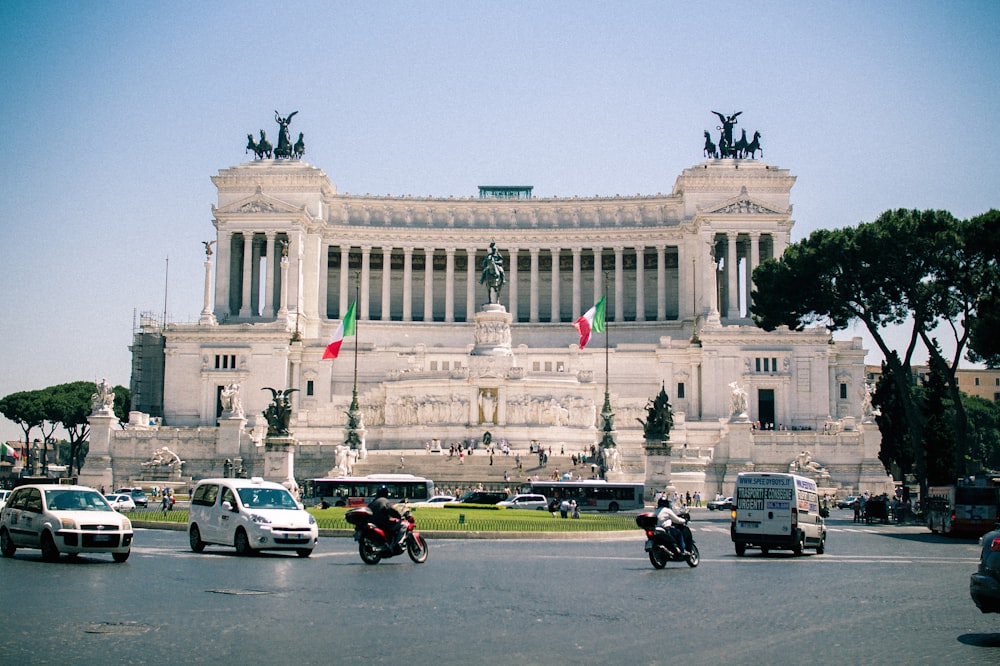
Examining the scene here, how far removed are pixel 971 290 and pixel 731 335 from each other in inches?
1559

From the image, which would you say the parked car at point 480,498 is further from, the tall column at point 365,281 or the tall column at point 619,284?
the tall column at point 365,281

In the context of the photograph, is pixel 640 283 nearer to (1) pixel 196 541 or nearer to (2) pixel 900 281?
(2) pixel 900 281

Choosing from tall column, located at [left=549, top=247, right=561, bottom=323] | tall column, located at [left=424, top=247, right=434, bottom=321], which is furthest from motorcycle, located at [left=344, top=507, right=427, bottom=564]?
tall column, located at [left=549, top=247, right=561, bottom=323]

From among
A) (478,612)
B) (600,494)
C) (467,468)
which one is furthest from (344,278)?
(478,612)

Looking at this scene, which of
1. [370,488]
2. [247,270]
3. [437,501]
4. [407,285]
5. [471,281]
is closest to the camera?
[437,501]

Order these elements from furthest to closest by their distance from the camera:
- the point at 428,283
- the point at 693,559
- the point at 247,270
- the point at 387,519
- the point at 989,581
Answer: the point at 428,283
the point at 247,270
the point at 693,559
the point at 387,519
the point at 989,581

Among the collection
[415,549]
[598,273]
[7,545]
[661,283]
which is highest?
[598,273]

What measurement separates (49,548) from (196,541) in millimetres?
4746

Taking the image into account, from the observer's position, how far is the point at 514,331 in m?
113

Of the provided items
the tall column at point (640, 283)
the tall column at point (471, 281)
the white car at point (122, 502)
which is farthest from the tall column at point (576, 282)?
the white car at point (122, 502)

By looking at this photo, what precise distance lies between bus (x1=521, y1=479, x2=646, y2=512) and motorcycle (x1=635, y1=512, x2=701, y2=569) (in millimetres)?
32373

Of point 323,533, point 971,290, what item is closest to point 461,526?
point 323,533

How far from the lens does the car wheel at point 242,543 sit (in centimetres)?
2778

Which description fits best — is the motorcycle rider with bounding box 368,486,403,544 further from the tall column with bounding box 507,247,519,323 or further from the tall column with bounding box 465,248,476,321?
the tall column with bounding box 507,247,519,323
